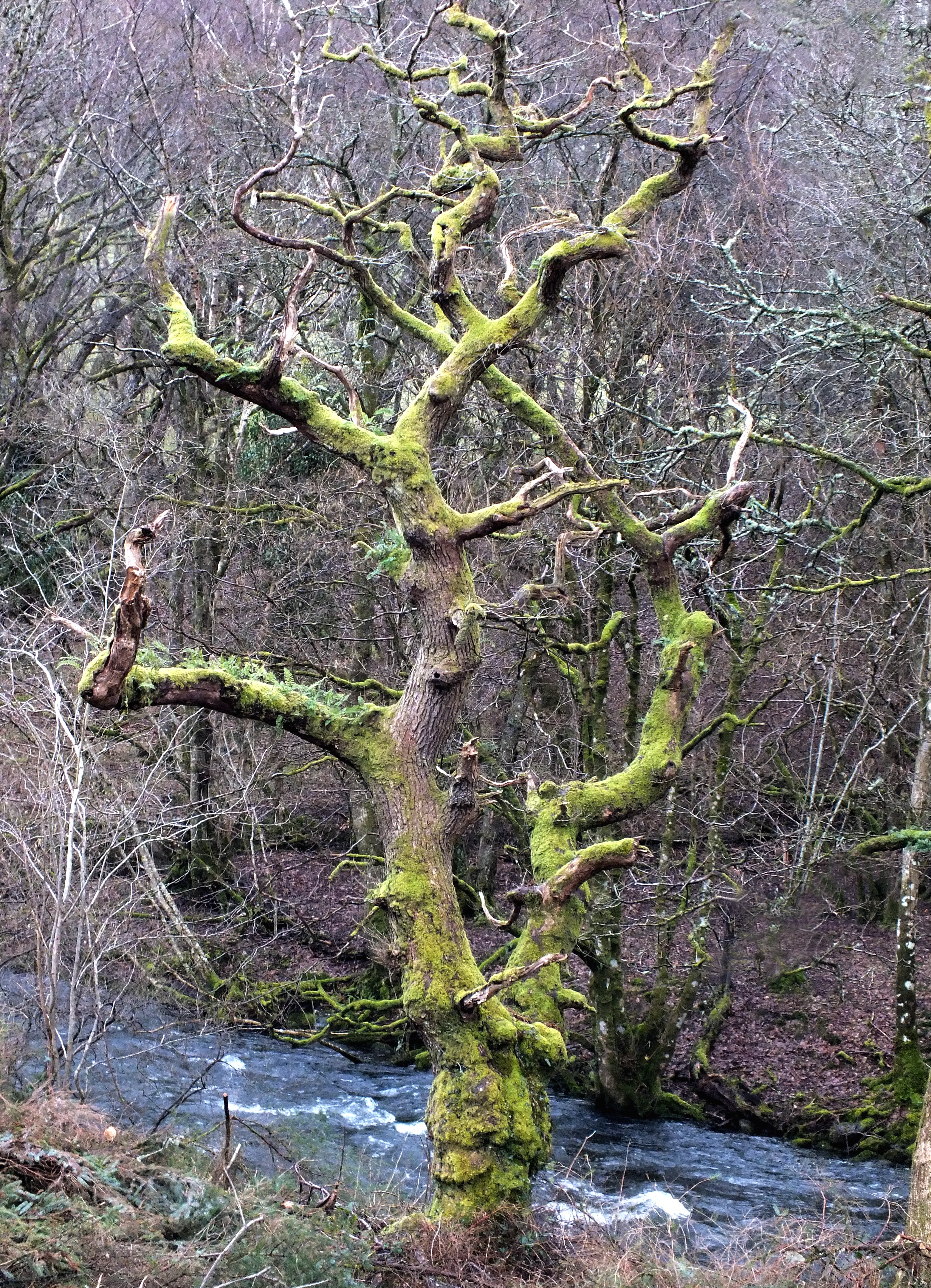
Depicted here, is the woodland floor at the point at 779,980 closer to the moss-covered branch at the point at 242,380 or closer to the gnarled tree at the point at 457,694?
the gnarled tree at the point at 457,694

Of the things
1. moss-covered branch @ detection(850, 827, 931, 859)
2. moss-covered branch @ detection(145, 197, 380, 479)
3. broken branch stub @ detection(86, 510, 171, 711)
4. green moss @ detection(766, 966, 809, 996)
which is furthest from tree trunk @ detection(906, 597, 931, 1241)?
broken branch stub @ detection(86, 510, 171, 711)

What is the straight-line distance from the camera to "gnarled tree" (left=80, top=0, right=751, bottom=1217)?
6430mm

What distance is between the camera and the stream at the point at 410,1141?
30.1 feet

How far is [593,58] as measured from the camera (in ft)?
45.5

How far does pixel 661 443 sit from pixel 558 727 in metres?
3.68

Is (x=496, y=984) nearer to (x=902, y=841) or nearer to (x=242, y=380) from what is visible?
(x=902, y=841)

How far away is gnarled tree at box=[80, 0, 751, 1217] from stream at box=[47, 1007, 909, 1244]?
207 centimetres

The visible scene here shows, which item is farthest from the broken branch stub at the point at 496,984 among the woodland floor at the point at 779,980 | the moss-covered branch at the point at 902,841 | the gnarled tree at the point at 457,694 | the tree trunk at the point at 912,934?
the woodland floor at the point at 779,980

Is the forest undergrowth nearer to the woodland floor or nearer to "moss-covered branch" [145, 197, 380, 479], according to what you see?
"moss-covered branch" [145, 197, 380, 479]

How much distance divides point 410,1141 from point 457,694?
5926 millimetres

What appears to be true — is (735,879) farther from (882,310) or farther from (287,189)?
(287,189)

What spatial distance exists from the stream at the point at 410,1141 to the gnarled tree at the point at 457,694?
2.07 metres

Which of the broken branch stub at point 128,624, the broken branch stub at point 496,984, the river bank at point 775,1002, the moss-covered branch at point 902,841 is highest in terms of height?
the broken branch stub at point 128,624

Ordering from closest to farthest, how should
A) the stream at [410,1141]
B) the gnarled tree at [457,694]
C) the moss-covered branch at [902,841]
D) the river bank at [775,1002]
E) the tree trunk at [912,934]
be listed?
the gnarled tree at [457,694] → the moss-covered branch at [902,841] → the stream at [410,1141] → the tree trunk at [912,934] → the river bank at [775,1002]
